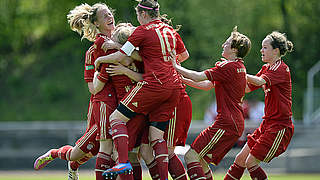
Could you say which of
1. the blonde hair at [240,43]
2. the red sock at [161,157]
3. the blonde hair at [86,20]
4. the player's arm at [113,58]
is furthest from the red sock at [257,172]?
the blonde hair at [86,20]

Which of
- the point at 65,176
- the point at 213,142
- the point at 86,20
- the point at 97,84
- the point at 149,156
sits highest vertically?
the point at 86,20

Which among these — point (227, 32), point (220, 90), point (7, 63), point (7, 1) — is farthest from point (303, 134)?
point (7, 1)

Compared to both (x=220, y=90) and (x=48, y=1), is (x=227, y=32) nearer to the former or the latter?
(x=48, y=1)

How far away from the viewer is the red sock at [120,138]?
6.52 meters

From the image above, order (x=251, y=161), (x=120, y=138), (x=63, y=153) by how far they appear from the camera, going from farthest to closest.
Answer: (x=63, y=153) < (x=251, y=161) < (x=120, y=138)

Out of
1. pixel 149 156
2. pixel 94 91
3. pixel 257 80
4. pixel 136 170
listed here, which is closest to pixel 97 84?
pixel 94 91

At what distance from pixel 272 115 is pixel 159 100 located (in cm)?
161

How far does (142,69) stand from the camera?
704 cm

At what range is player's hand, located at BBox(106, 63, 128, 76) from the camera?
22.4ft

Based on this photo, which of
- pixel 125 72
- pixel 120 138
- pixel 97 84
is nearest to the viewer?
pixel 120 138

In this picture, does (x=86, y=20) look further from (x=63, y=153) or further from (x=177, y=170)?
(x=177, y=170)

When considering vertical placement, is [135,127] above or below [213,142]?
above

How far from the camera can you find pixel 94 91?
7.16 m

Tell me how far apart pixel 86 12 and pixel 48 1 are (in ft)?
77.7
